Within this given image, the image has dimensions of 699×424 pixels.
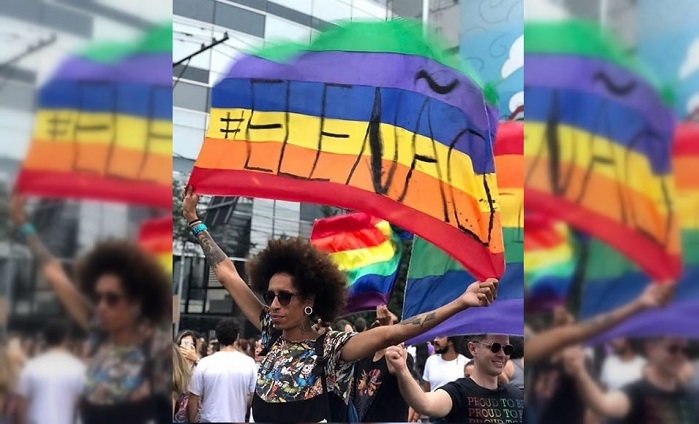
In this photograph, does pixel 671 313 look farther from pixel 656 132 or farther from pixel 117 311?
pixel 117 311

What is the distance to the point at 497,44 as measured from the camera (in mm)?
4324

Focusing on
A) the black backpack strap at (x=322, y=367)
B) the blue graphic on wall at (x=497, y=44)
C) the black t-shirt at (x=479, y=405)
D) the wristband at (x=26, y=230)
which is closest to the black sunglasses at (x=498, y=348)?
the black t-shirt at (x=479, y=405)

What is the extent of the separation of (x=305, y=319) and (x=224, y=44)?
2.24 meters

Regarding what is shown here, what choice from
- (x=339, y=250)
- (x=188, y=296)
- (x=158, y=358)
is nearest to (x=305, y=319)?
(x=158, y=358)

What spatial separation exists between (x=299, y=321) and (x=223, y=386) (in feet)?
5.83

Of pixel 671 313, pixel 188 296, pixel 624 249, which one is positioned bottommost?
pixel 188 296

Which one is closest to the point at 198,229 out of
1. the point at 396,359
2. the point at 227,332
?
the point at 396,359

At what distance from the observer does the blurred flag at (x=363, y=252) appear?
A: 4.74 meters

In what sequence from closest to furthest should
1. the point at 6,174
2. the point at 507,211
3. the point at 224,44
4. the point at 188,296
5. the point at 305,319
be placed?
the point at 6,174 < the point at 305,319 < the point at 507,211 < the point at 224,44 < the point at 188,296

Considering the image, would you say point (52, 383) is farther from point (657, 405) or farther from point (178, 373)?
point (178, 373)

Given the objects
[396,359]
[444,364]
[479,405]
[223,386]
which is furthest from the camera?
[444,364]

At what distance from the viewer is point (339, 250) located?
4.89 m

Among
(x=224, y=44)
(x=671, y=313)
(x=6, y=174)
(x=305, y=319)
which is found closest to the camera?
(x=671, y=313)

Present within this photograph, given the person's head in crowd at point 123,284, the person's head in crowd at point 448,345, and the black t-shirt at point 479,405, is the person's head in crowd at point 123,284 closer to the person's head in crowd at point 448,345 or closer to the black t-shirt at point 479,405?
the black t-shirt at point 479,405
